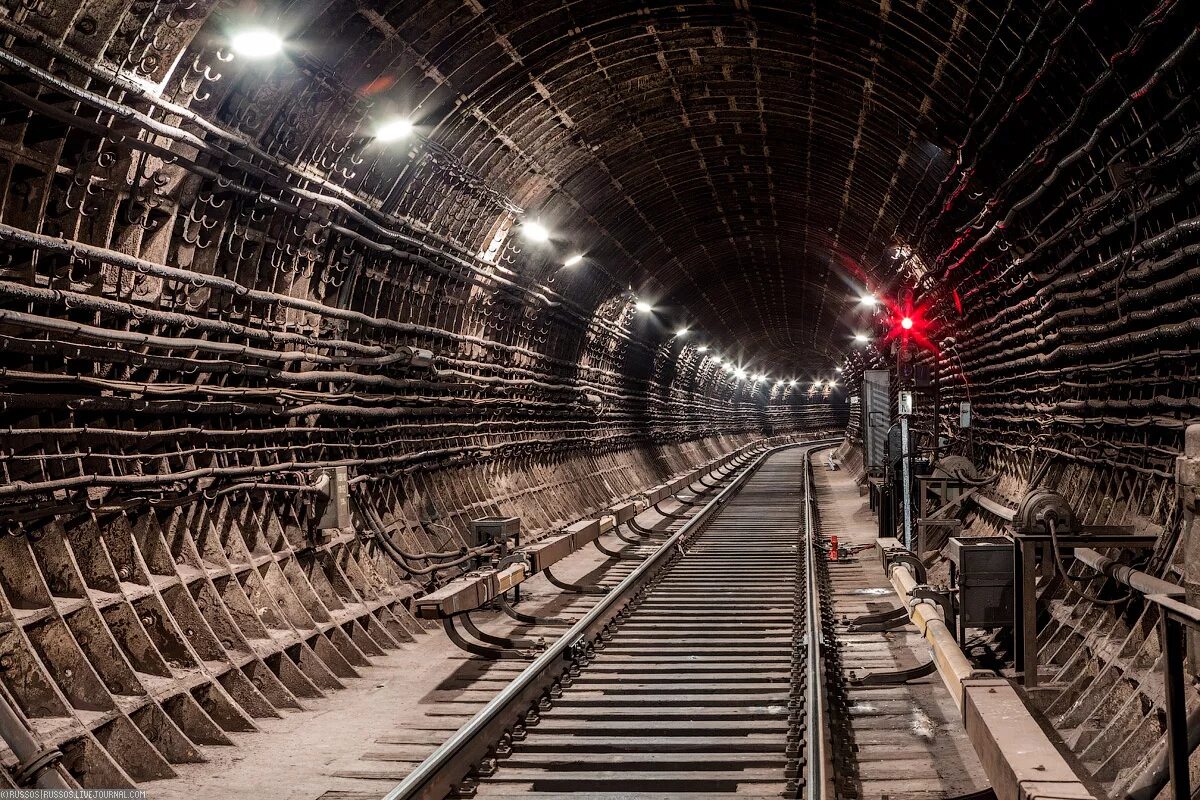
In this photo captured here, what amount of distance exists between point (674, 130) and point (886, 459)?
6.08 m

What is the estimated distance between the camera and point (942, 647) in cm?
741

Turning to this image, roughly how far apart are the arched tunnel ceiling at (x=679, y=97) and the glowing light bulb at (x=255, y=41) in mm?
899

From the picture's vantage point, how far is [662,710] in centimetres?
770

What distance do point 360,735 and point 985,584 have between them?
432 centimetres

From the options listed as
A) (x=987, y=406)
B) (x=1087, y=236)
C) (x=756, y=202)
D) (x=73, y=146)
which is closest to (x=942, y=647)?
(x=1087, y=236)

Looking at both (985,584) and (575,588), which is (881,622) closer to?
(575,588)

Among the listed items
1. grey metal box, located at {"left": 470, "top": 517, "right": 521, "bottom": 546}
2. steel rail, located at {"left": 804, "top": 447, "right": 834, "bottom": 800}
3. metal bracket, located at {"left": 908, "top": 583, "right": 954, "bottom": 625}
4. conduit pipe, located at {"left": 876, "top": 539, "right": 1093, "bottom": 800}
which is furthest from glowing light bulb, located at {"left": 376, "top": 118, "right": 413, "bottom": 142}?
conduit pipe, located at {"left": 876, "top": 539, "right": 1093, "bottom": 800}

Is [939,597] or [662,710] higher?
[939,597]

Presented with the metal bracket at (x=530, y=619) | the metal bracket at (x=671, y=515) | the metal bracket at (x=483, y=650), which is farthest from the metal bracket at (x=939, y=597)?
the metal bracket at (x=671, y=515)

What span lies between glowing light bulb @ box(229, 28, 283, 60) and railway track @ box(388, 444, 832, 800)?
4.57 metres

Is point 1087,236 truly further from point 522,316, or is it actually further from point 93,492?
point 522,316

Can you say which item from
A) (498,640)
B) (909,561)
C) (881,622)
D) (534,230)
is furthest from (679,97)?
(498,640)

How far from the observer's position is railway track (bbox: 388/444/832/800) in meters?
6.20

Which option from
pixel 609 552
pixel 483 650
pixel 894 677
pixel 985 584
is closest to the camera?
pixel 985 584
